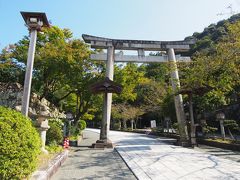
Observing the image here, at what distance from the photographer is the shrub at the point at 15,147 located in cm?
433

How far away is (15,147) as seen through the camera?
4465 millimetres

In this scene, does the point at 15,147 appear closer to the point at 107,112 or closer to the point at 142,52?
the point at 107,112

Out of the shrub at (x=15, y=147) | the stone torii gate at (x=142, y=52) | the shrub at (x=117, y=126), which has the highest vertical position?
the stone torii gate at (x=142, y=52)

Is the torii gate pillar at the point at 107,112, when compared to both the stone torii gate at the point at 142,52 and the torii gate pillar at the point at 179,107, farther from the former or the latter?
the torii gate pillar at the point at 179,107

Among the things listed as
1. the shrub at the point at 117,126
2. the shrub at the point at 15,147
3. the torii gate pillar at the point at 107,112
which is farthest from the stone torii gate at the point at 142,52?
the shrub at the point at 117,126

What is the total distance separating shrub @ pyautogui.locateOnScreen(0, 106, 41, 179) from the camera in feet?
14.2

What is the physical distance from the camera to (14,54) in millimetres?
16219

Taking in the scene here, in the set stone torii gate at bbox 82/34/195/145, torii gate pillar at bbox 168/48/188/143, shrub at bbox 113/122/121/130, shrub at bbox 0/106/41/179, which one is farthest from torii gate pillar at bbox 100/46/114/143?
shrub at bbox 113/122/121/130

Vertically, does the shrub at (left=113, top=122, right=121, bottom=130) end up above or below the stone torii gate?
below

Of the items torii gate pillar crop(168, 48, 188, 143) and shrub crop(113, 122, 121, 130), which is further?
shrub crop(113, 122, 121, 130)

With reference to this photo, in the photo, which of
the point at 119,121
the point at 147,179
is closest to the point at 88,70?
the point at 147,179

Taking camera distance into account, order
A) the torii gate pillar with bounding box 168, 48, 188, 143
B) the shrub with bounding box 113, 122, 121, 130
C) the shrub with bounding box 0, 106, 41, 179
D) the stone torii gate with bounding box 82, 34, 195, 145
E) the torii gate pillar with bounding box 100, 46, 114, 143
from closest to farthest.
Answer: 1. the shrub with bounding box 0, 106, 41, 179
2. the torii gate pillar with bounding box 100, 46, 114, 143
3. the torii gate pillar with bounding box 168, 48, 188, 143
4. the stone torii gate with bounding box 82, 34, 195, 145
5. the shrub with bounding box 113, 122, 121, 130

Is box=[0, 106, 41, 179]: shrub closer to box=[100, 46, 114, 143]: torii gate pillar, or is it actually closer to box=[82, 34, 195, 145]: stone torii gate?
box=[100, 46, 114, 143]: torii gate pillar

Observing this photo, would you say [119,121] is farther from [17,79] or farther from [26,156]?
[26,156]
